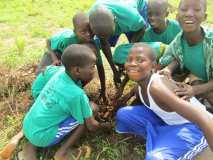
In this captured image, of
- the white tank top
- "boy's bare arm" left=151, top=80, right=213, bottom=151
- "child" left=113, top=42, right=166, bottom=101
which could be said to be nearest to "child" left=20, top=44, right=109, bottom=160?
the white tank top

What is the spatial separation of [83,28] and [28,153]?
1.13m

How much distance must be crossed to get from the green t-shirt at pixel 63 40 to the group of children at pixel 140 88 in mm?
10

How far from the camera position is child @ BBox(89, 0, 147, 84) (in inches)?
140

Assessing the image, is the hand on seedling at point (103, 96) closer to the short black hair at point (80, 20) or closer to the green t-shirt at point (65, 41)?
the green t-shirt at point (65, 41)

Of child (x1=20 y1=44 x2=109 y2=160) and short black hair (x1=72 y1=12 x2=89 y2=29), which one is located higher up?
short black hair (x1=72 y1=12 x2=89 y2=29)

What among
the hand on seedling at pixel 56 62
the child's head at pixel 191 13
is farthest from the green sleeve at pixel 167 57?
the hand on seedling at pixel 56 62

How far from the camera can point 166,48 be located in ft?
12.5

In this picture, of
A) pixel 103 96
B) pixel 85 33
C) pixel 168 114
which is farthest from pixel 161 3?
pixel 168 114

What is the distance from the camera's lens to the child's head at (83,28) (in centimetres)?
370

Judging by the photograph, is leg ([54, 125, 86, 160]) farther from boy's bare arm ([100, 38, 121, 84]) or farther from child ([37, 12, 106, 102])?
boy's bare arm ([100, 38, 121, 84])

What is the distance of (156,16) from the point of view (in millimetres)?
3898

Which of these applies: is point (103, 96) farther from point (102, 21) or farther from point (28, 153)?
point (28, 153)

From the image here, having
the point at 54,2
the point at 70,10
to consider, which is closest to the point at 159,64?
the point at 70,10

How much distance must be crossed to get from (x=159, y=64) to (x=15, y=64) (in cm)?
177
